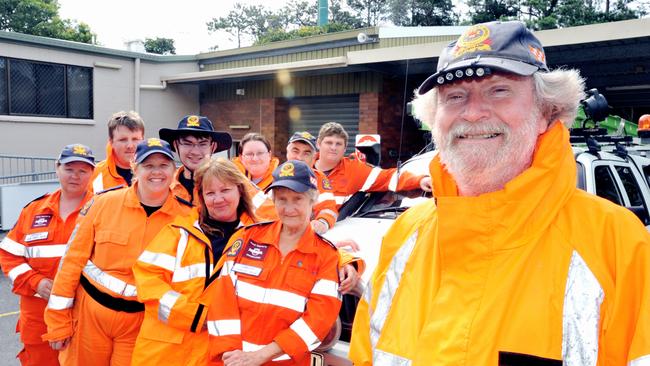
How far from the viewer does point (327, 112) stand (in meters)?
13.9

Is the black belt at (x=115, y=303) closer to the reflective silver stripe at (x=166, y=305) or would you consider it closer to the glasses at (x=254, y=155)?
the reflective silver stripe at (x=166, y=305)

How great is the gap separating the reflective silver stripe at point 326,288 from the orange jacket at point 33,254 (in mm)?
2233

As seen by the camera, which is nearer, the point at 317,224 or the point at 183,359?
the point at 183,359

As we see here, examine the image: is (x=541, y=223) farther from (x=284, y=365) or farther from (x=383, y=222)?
(x=383, y=222)

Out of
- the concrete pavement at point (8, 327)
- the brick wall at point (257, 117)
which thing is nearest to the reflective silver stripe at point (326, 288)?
the concrete pavement at point (8, 327)

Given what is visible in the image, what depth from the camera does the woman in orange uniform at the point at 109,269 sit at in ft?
10.3

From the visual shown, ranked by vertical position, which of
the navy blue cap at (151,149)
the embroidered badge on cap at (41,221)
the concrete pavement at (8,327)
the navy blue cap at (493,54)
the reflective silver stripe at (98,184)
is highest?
the navy blue cap at (493,54)

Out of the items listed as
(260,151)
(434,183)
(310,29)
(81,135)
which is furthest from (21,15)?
(434,183)

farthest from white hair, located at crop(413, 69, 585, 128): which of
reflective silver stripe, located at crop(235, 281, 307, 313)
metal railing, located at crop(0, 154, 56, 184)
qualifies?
metal railing, located at crop(0, 154, 56, 184)

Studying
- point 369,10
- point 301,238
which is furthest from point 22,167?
point 369,10

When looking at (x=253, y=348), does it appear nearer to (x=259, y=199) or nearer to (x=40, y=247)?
(x=259, y=199)

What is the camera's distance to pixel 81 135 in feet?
50.1

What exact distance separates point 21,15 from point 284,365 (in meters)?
45.3

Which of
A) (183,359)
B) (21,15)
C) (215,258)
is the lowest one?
(183,359)
